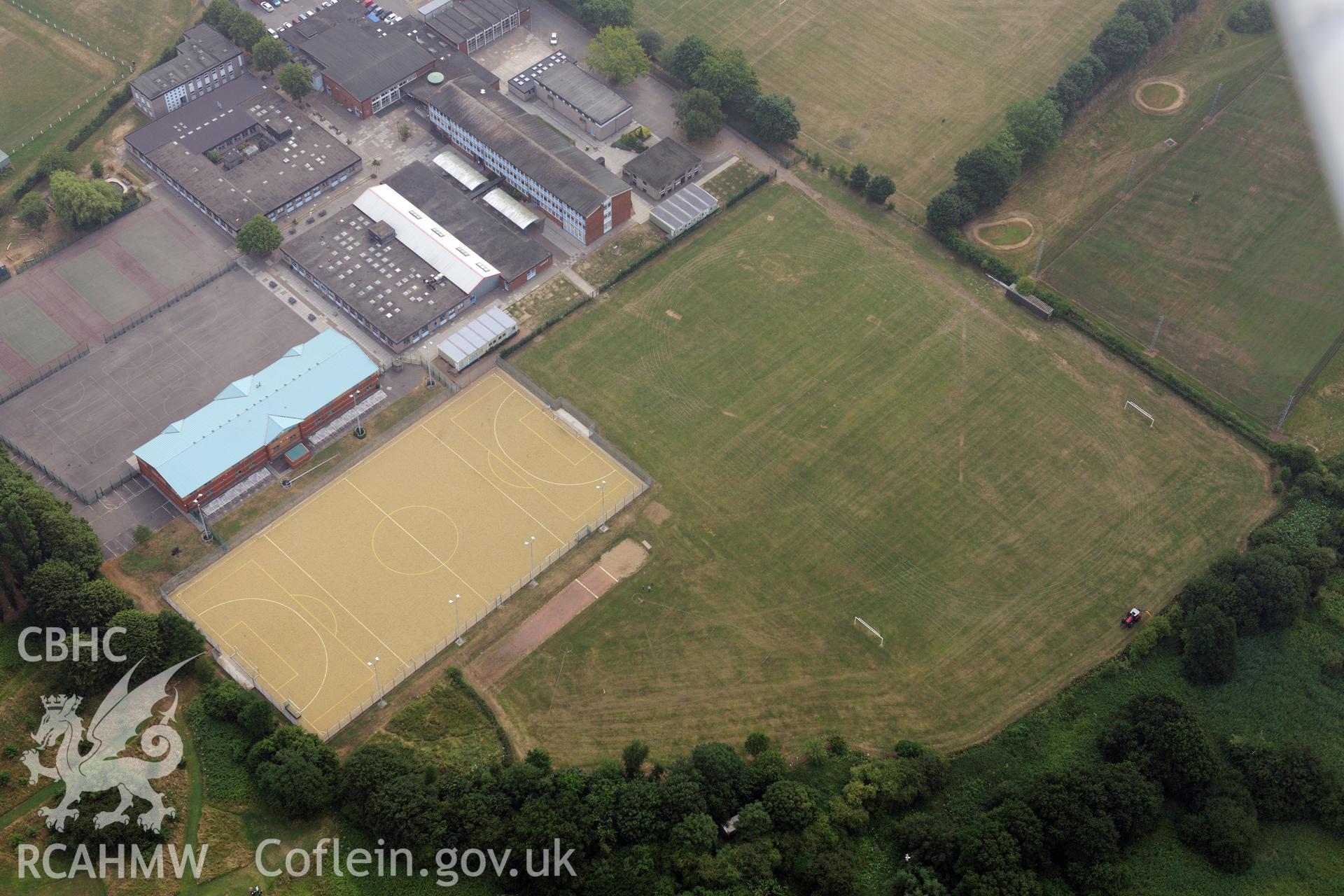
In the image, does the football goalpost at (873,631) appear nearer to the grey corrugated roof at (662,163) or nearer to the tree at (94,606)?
the grey corrugated roof at (662,163)

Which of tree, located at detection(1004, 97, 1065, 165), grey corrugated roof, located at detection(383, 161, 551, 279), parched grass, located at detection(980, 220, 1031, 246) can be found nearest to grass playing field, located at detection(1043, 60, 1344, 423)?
parched grass, located at detection(980, 220, 1031, 246)

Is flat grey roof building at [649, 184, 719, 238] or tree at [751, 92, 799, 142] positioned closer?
flat grey roof building at [649, 184, 719, 238]

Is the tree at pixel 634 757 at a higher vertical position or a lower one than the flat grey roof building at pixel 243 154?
lower

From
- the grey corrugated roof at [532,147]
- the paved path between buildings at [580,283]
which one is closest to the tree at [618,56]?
the grey corrugated roof at [532,147]

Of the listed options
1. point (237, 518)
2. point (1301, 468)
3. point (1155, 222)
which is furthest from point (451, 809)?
point (1155, 222)

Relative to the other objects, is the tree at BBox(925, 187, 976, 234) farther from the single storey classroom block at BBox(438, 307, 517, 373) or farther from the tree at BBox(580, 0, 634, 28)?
the single storey classroom block at BBox(438, 307, 517, 373)
